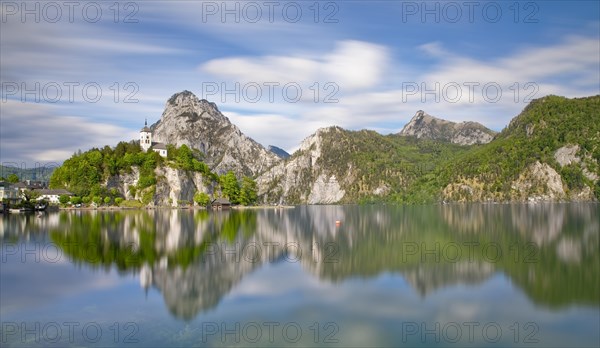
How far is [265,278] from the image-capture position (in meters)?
35.1

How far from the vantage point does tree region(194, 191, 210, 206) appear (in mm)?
153500

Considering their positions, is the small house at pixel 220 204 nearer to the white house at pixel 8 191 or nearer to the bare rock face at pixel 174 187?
the bare rock face at pixel 174 187

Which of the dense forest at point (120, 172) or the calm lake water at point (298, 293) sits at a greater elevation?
the dense forest at point (120, 172)

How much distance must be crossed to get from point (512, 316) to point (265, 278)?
16888mm

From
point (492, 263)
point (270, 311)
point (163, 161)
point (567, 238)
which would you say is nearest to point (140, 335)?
point (270, 311)

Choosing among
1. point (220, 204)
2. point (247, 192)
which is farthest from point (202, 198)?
point (247, 192)

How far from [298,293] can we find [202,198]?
126 m

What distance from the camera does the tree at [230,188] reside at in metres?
166

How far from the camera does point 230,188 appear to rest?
16650 centimetres

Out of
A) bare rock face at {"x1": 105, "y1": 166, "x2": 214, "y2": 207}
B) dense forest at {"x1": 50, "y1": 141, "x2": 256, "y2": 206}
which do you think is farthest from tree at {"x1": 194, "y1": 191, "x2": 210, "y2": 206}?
bare rock face at {"x1": 105, "y1": 166, "x2": 214, "y2": 207}

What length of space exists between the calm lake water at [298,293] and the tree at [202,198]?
99236 millimetres

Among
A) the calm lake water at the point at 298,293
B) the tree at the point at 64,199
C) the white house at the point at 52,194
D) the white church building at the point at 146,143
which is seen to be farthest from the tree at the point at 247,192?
the calm lake water at the point at 298,293

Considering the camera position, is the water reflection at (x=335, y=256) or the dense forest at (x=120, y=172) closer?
the water reflection at (x=335, y=256)

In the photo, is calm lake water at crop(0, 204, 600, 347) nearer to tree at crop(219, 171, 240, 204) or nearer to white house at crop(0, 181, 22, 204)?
white house at crop(0, 181, 22, 204)
